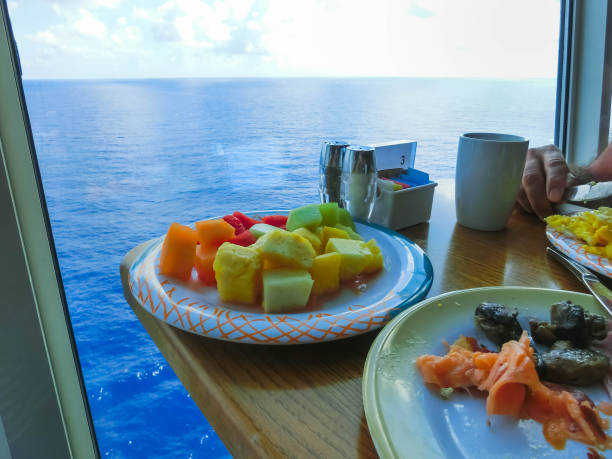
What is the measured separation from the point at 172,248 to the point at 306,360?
25 centimetres

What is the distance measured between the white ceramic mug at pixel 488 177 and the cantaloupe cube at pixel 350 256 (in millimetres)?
418

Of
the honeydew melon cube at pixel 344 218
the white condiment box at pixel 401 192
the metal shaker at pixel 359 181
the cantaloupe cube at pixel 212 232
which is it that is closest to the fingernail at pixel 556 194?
the white condiment box at pixel 401 192

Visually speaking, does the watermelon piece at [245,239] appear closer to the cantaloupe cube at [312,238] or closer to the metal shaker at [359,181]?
the cantaloupe cube at [312,238]

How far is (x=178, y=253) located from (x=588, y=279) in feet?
1.92

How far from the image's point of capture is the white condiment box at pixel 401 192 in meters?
0.91

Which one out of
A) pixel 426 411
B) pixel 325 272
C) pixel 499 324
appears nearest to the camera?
pixel 426 411

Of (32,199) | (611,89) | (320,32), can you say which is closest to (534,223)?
(32,199)

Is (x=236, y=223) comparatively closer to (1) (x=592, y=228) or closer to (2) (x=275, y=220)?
(2) (x=275, y=220)

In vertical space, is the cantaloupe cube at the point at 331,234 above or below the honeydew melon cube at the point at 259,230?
below

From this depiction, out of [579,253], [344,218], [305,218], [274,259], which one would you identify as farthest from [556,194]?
[274,259]

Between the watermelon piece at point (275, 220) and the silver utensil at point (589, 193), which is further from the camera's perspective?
the silver utensil at point (589, 193)

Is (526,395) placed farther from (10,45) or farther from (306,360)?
(10,45)

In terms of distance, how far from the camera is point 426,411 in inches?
13.9

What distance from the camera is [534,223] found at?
1022 mm
